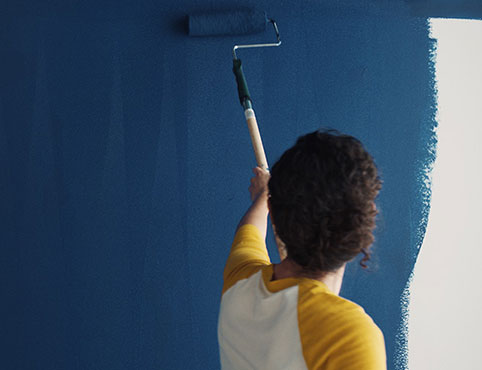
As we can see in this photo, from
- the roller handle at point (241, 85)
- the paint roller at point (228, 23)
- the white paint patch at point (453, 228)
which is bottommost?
the white paint patch at point (453, 228)

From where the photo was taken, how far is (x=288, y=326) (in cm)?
62

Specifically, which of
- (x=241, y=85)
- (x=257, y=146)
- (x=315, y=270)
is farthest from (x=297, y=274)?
(x=241, y=85)

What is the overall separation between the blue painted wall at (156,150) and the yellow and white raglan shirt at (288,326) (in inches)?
15.8

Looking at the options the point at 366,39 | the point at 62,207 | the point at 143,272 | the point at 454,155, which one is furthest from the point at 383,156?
the point at 62,207

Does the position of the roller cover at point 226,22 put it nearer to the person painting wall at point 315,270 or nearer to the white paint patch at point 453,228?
the white paint patch at point 453,228

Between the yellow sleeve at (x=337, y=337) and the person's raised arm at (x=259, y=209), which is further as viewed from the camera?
the person's raised arm at (x=259, y=209)

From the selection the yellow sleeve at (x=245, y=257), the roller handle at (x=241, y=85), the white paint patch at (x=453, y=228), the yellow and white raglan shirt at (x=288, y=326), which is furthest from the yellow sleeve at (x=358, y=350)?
the white paint patch at (x=453, y=228)

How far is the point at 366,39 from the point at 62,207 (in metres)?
0.80

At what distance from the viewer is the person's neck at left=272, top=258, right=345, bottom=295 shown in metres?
0.66

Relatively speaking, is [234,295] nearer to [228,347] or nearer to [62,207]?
[228,347]

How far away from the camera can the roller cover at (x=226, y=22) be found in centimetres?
105

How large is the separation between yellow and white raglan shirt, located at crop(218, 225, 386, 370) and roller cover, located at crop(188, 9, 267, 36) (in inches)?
21.3

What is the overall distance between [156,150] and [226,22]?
0.32 metres

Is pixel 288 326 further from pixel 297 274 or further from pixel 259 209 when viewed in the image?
pixel 259 209
